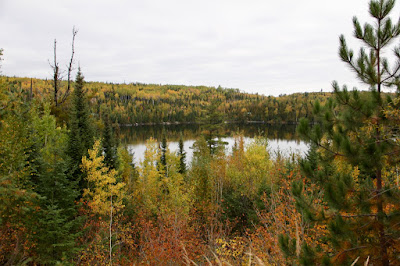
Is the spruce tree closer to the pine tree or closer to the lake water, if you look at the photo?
the pine tree

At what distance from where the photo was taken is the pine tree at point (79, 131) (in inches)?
680

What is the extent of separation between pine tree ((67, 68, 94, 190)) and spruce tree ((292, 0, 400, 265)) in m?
15.8

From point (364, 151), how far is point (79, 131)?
1750 cm

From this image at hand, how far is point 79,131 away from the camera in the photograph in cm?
1783

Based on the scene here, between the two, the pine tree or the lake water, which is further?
the lake water

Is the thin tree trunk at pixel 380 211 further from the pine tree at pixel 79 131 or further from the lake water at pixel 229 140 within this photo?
the lake water at pixel 229 140

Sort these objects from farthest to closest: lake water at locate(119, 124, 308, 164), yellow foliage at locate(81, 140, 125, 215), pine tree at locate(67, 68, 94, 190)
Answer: lake water at locate(119, 124, 308, 164) < pine tree at locate(67, 68, 94, 190) < yellow foliage at locate(81, 140, 125, 215)

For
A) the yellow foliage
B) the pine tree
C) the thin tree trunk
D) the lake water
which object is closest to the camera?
the thin tree trunk

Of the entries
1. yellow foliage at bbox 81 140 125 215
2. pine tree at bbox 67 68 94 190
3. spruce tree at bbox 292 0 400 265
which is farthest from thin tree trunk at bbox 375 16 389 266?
pine tree at bbox 67 68 94 190

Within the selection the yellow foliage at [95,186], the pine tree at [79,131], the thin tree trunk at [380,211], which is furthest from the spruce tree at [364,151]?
the pine tree at [79,131]

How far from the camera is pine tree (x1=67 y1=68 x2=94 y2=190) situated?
17.3 m

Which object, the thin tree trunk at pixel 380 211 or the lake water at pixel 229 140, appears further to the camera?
the lake water at pixel 229 140

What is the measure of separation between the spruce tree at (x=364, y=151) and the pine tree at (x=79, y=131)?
621 inches

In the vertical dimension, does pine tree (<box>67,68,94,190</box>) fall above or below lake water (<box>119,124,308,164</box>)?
above
